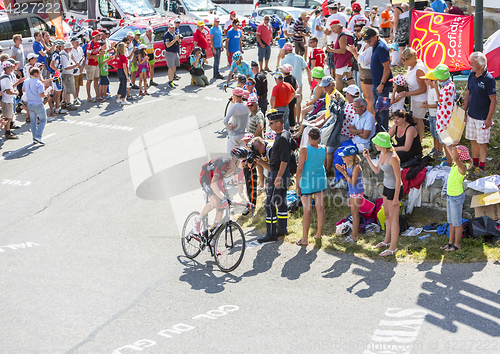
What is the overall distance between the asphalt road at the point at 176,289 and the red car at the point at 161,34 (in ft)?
27.0

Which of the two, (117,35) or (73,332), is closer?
(73,332)

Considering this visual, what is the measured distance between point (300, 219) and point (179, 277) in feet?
8.48

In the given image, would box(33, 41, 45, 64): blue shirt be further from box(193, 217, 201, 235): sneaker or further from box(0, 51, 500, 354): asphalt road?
box(193, 217, 201, 235): sneaker

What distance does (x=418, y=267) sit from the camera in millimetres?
7387

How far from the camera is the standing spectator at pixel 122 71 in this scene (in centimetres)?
1538

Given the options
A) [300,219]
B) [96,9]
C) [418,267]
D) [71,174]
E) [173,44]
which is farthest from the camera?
[96,9]

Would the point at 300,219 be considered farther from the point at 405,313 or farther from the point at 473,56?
the point at 473,56

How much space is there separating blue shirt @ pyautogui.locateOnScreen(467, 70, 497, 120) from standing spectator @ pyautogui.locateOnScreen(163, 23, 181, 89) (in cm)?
1116

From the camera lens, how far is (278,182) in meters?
8.31

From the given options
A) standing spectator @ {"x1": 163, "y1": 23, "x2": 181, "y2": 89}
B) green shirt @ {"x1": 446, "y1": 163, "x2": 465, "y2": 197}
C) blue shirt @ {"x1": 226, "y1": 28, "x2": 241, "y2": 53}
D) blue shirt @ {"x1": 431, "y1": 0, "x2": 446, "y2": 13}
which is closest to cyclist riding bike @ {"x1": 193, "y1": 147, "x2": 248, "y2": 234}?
green shirt @ {"x1": 446, "y1": 163, "x2": 465, "y2": 197}

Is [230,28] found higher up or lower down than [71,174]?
higher up

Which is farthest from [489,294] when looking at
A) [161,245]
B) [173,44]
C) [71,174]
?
[173,44]

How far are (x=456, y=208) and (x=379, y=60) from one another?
12.0ft

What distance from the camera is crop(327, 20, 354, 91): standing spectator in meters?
11.7
